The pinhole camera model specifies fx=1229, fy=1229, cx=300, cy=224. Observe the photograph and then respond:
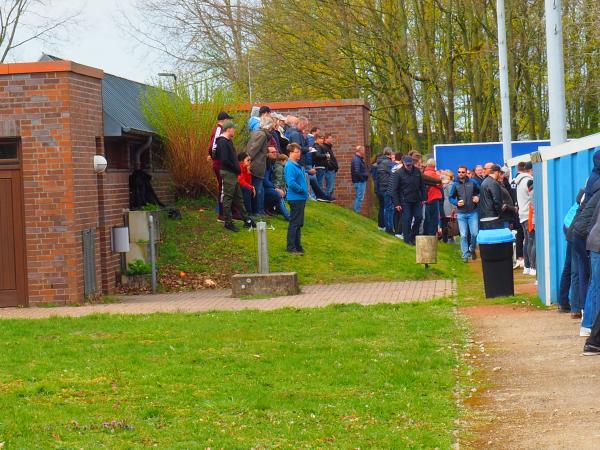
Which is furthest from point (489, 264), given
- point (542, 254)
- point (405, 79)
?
point (405, 79)

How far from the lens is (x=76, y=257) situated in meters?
18.2

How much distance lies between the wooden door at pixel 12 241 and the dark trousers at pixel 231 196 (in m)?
4.03

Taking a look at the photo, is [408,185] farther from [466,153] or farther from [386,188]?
[466,153]

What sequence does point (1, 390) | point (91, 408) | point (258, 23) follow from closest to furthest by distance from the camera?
point (91, 408)
point (1, 390)
point (258, 23)

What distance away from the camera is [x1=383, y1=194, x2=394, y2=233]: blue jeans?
90.4ft

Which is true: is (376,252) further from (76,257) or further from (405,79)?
(405,79)

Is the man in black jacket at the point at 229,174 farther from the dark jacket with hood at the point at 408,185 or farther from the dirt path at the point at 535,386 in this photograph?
the dirt path at the point at 535,386

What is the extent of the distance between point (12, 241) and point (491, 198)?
326 inches

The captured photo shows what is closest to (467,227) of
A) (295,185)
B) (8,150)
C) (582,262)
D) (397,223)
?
(397,223)

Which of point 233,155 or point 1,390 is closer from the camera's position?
point 1,390

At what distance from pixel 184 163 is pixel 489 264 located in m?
8.55

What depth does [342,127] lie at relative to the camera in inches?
1220

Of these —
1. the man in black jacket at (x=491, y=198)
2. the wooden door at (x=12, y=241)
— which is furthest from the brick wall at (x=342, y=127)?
the wooden door at (x=12, y=241)

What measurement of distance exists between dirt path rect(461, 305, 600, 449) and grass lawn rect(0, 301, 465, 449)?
12.1 inches
